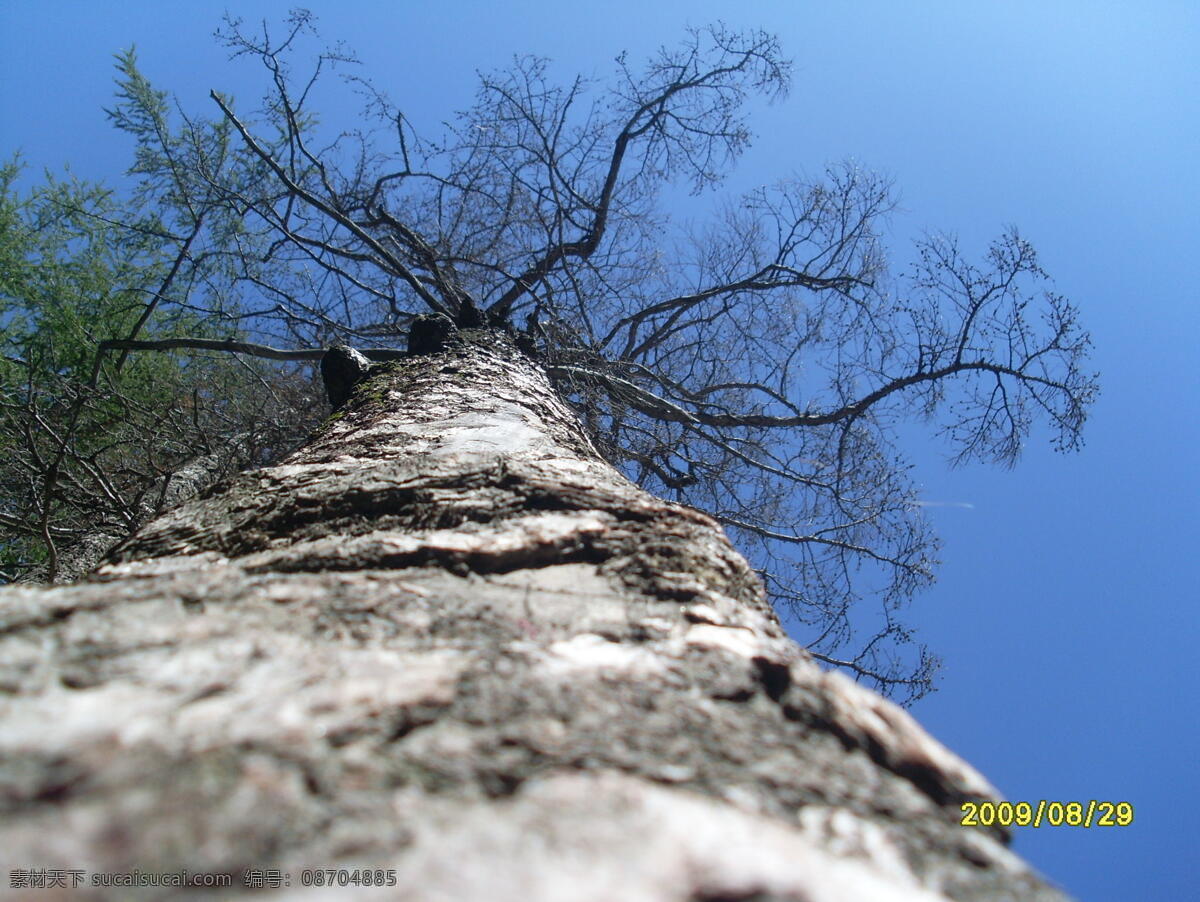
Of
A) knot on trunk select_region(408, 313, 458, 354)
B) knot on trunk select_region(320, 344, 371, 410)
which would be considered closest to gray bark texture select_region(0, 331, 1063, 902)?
knot on trunk select_region(320, 344, 371, 410)

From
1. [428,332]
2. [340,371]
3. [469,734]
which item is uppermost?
[428,332]

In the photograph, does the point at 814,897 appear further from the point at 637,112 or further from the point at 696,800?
the point at 637,112

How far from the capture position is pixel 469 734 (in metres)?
0.62

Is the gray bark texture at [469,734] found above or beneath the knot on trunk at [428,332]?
beneath

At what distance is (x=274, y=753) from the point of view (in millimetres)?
557

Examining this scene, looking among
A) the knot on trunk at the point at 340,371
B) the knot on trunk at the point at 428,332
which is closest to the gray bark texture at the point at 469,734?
the knot on trunk at the point at 340,371

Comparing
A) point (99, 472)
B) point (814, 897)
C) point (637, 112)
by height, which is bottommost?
point (814, 897)

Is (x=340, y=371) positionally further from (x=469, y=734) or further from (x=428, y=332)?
(x=469, y=734)

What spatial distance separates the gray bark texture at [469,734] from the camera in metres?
0.48

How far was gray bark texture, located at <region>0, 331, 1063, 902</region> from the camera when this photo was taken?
1.58ft

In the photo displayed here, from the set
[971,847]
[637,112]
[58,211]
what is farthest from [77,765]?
[58,211]

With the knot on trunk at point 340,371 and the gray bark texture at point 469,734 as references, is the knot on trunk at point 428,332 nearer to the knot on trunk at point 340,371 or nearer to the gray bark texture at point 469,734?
the knot on trunk at point 340,371

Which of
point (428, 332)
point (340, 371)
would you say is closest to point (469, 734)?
point (340, 371)

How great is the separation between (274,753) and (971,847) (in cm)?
56
